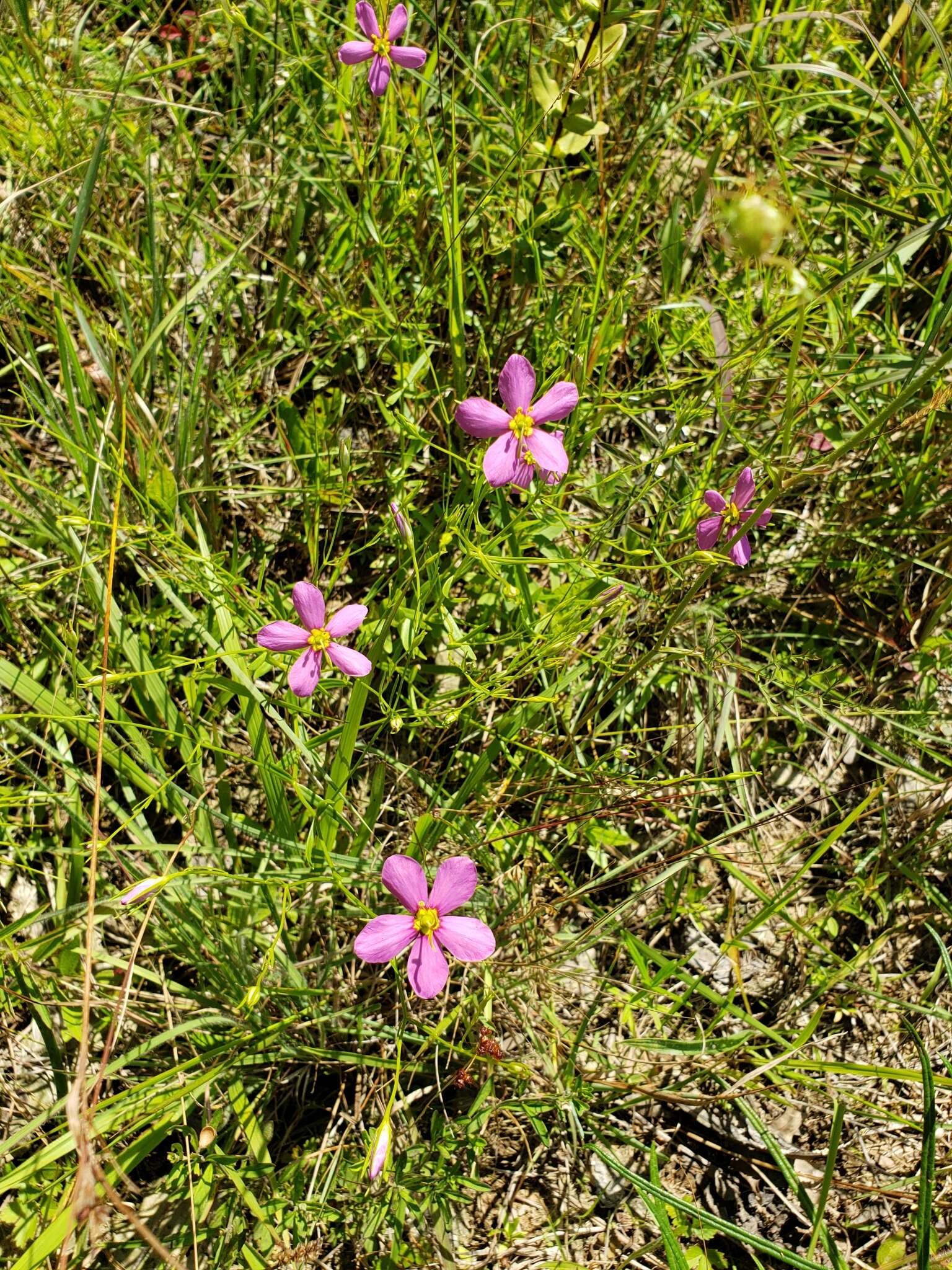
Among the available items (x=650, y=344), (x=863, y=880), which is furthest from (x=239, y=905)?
(x=650, y=344)

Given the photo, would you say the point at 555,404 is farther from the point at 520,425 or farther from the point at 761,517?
the point at 761,517

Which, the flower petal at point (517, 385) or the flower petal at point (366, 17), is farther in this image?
the flower petal at point (366, 17)

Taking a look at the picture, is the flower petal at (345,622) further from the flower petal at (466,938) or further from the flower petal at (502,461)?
the flower petal at (466,938)

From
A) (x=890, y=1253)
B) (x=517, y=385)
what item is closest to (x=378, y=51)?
(x=517, y=385)

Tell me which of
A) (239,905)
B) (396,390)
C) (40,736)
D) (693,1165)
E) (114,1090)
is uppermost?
(396,390)

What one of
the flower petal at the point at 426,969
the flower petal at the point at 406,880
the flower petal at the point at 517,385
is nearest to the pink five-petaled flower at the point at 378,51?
the flower petal at the point at 517,385

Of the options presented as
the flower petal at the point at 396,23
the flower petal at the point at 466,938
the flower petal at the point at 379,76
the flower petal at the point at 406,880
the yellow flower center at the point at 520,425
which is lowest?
the flower petal at the point at 466,938

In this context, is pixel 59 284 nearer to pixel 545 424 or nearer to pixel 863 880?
pixel 545 424

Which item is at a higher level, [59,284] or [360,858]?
[59,284]
